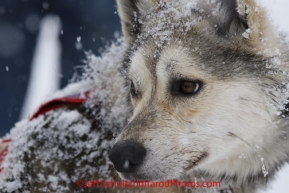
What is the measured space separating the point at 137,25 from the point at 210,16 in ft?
1.64

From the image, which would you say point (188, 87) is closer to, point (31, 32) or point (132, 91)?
point (132, 91)

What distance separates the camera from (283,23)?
8.55ft

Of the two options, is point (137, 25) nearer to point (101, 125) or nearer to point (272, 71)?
point (101, 125)

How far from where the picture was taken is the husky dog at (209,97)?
2152mm

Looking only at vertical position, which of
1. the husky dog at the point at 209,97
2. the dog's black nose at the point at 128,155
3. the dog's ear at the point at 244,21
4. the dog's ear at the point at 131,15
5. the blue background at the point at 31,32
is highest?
the blue background at the point at 31,32

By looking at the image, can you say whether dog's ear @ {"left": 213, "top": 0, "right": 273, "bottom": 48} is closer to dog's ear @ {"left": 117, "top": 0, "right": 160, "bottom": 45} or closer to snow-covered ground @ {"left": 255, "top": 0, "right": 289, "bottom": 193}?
snow-covered ground @ {"left": 255, "top": 0, "right": 289, "bottom": 193}

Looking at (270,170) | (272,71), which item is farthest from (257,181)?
(272,71)

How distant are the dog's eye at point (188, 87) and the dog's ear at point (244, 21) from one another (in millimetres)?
336

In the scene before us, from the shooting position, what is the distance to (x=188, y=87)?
7.45ft

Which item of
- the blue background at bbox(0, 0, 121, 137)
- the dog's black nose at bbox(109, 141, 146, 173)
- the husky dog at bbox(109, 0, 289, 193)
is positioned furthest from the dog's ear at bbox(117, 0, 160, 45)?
the blue background at bbox(0, 0, 121, 137)

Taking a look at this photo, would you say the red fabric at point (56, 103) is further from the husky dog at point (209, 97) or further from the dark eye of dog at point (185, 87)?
the dark eye of dog at point (185, 87)

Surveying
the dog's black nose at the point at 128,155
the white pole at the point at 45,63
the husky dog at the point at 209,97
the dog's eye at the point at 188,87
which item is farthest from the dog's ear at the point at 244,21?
the white pole at the point at 45,63

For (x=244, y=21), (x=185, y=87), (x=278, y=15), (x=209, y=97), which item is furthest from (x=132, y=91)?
(x=278, y=15)

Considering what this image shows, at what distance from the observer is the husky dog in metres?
2.15
